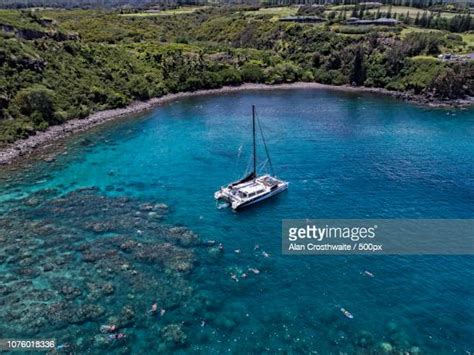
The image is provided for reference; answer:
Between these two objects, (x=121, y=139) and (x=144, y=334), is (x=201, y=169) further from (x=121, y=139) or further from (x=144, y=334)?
(x=144, y=334)

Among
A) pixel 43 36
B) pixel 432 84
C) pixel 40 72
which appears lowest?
pixel 432 84

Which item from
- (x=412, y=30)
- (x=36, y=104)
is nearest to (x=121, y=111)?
(x=36, y=104)

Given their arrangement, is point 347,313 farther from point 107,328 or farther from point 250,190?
point 250,190

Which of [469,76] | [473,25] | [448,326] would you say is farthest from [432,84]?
[448,326]

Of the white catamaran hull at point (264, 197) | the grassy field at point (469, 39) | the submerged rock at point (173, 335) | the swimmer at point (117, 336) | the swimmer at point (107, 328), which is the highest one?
the grassy field at point (469, 39)

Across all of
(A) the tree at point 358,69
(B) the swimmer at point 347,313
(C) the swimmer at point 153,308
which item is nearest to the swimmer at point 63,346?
(C) the swimmer at point 153,308

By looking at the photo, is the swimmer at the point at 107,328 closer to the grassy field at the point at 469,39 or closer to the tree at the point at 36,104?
the tree at the point at 36,104
